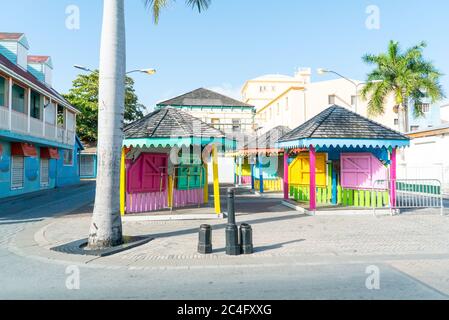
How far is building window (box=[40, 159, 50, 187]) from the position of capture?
22078 mm

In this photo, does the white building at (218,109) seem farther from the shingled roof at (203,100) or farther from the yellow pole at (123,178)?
the yellow pole at (123,178)

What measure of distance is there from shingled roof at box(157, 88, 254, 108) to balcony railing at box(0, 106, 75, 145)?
17780 mm

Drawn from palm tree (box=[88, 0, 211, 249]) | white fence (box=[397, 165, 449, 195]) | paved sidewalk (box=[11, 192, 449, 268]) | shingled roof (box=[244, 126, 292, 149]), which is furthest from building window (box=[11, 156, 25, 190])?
white fence (box=[397, 165, 449, 195])

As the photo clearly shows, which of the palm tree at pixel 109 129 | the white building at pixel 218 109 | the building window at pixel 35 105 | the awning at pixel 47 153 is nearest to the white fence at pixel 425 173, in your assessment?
the palm tree at pixel 109 129

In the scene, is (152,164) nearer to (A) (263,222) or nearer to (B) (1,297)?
(A) (263,222)

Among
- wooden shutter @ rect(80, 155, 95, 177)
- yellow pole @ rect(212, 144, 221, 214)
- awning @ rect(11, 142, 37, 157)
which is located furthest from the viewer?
wooden shutter @ rect(80, 155, 95, 177)

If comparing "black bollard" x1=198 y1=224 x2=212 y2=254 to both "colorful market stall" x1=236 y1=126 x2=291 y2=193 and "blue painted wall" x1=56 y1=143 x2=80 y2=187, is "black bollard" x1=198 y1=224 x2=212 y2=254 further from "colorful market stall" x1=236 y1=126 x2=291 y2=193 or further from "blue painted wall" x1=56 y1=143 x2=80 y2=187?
"blue painted wall" x1=56 y1=143 x2=80 y2=187

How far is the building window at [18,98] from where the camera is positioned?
17992 millimetres

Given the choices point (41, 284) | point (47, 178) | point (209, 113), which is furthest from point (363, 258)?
point (209, 113)

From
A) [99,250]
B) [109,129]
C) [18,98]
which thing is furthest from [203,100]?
[99,250]

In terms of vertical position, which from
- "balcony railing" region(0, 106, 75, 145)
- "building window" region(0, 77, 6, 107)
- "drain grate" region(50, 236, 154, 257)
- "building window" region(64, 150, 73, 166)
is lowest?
"drain grate" region(50, 236, 154, 257)

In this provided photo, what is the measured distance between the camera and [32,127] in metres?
18.1
